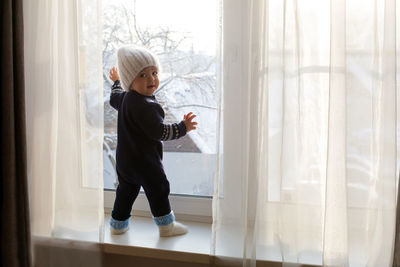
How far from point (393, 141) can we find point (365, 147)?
0.07m

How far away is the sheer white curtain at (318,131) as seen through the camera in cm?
110

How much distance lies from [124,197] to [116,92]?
1.16ft

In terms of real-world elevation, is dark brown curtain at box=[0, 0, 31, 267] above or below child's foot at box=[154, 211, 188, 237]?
above

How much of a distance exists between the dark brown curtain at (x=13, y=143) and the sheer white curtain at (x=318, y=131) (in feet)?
2.08

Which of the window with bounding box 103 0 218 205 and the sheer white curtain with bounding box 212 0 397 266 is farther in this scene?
the window with bounding box 103 0 218 205

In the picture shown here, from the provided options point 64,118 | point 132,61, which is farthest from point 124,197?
point 132,61

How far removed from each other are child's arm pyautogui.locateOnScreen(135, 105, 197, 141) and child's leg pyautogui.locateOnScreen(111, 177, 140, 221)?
199 mm

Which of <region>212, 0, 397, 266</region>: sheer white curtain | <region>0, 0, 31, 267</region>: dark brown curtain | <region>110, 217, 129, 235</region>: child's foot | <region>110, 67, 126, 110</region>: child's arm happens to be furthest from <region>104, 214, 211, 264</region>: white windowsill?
<region>110, 67, 126, 110</region>: child's arm

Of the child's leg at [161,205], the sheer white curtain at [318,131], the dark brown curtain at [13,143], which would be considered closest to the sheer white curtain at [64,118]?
the dark brown curtain at [13,143]

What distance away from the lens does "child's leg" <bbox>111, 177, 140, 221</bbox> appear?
4.64 feet

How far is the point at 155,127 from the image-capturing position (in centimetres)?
132

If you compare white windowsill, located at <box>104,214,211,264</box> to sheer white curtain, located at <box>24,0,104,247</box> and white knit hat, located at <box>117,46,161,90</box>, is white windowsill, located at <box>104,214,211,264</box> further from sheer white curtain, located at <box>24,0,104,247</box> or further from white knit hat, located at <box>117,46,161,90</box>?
white knit hat, located at <box>117,46,161,90</box>

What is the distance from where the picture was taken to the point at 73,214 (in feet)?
4.64

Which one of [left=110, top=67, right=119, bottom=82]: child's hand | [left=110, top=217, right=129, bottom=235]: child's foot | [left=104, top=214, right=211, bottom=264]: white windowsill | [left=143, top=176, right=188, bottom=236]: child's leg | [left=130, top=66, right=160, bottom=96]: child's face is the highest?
[left=110, top=67, right=119, bottom=82]: child's hand
